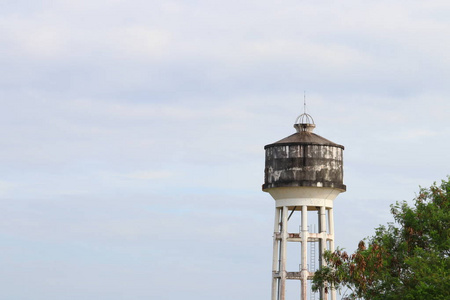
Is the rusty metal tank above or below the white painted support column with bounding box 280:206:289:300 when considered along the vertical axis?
above

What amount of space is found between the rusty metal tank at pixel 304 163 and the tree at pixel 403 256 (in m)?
5.32

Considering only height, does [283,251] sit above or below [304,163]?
below

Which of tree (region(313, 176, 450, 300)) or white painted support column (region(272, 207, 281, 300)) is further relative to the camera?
white painted support column (region(272, 207, 281, 300))

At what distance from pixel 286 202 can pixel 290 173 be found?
Result: 6.70 ft

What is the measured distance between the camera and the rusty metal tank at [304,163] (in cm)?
6412

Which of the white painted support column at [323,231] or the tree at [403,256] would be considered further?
the white painted support column at [323,231]

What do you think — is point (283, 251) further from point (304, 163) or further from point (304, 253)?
point (304, 163)

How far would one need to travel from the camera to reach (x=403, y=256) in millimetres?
58938

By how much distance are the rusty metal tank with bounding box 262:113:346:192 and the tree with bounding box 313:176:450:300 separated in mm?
5324

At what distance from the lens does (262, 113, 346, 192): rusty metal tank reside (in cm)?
6412

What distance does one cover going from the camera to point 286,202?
2549 inches

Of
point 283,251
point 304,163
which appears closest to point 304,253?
point 283,251

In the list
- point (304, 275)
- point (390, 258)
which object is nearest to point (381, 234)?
point (390, 258)

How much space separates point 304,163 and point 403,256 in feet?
31.6
